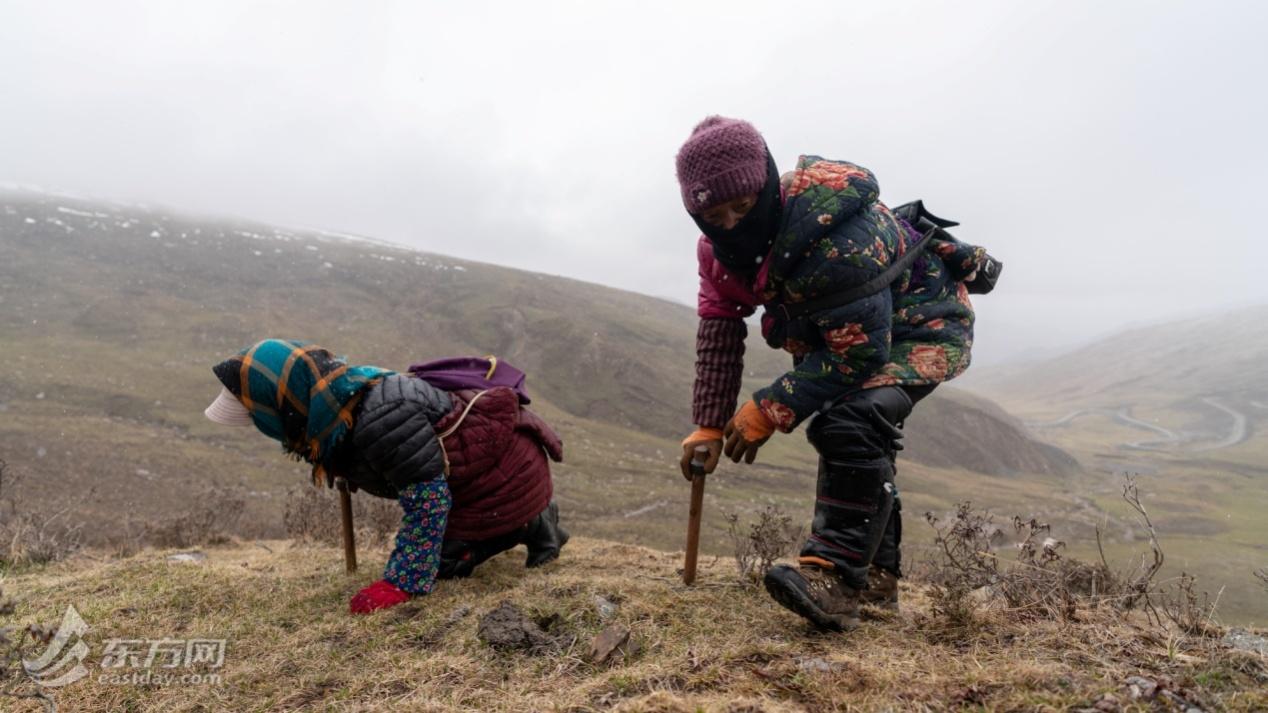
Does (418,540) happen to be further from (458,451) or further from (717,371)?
(717,371)

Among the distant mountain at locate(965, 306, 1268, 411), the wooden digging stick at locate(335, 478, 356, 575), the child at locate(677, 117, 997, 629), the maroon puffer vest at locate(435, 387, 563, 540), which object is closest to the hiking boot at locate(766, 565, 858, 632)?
the child at locate(677, 117, 997, 629)

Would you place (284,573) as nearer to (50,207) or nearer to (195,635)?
(195,635)

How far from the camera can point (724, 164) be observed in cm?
262

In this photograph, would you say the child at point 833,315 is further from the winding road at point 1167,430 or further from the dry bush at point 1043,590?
the winding road at point 1167,430

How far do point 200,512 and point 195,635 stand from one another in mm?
5433

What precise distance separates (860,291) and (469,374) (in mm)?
2691

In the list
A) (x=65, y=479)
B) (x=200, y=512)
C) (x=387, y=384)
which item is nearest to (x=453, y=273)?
(x=65, y=479)

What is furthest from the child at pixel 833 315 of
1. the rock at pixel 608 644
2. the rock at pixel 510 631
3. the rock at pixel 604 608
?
the rock at pixel 510 631

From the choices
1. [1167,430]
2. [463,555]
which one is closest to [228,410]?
[463,555]

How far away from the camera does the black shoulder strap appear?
8.84 ft

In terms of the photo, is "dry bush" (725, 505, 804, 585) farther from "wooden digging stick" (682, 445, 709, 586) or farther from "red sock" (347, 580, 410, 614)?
"red sock" (347, 580, 410, 614)

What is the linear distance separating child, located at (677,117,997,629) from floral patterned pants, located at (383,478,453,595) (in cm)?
182

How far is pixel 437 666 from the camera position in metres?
2.64

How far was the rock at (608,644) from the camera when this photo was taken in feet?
8.56
